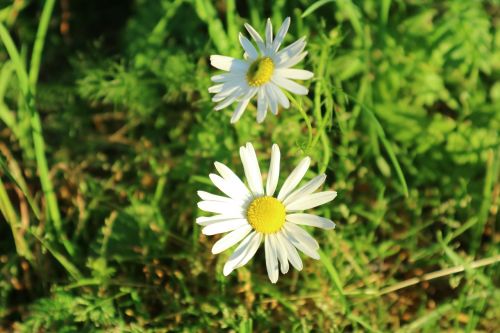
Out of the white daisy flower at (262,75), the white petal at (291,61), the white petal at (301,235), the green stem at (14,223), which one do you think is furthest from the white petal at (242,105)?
the green stem at (14,223)

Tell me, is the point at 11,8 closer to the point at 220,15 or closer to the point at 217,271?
the point at 220,15

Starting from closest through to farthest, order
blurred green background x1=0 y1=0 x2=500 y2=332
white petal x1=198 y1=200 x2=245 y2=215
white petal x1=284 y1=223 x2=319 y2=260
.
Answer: white petal x1=284 y1=223 x2=319 y2=260 < white petal x1=198 y1=200 x2=245 y2=215 < blurred green background x1=0 y1=0 x2=500 y2=332

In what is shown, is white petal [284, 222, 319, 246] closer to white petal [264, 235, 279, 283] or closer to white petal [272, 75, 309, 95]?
white petal [264, 235, 279, 283]

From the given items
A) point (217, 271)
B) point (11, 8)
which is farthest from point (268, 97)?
point (11, 8)

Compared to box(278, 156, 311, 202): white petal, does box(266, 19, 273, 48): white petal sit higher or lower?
higher

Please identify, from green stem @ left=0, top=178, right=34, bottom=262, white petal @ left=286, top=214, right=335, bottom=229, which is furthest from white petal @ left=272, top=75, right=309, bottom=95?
green stem @ left=0, top=178, right=34, bottom=262

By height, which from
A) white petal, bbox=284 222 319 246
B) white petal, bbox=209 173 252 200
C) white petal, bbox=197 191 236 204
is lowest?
white petal, bbox=284 222 319 246

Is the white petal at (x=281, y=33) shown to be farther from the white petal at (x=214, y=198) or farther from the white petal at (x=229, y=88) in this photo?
the white petal at (x=214, y=198)

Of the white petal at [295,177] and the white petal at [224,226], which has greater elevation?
the white petal at [295,177]
